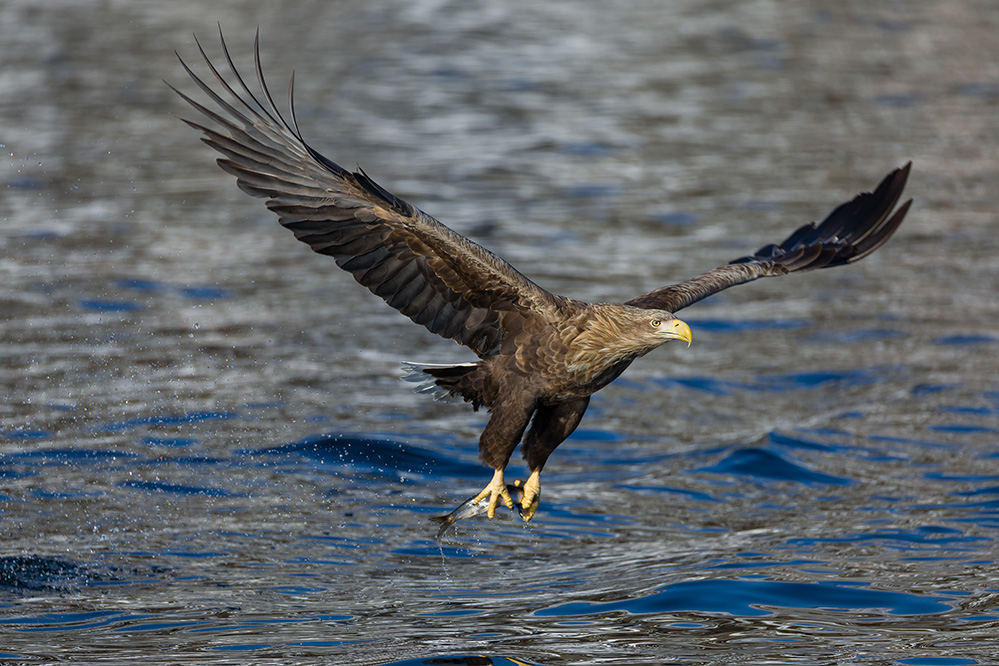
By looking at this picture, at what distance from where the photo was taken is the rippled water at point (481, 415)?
7.11m

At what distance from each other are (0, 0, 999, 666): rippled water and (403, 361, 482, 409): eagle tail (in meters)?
1.10

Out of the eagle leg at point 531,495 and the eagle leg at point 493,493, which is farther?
the eagle leg at point 531,495

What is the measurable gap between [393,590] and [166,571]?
1.25m

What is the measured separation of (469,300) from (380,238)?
1.77 feet

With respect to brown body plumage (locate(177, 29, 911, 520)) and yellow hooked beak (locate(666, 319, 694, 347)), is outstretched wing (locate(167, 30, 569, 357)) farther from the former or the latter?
yellow hooked beak (locate(666, 319, 694, 347))

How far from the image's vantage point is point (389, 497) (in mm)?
8984

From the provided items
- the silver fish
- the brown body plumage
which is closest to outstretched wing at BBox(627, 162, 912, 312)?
the brown body plumage

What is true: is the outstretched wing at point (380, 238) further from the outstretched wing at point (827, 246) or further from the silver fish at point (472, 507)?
the outstretched wing at point (827, 246)

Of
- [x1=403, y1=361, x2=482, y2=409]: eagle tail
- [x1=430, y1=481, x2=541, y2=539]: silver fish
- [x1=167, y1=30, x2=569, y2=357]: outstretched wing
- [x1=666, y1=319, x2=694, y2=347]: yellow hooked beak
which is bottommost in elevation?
[x1=430, y1=481, x2=541, y2=539]: silver fish

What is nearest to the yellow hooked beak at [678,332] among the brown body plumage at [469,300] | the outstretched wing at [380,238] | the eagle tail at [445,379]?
the brown body plumage at [469,300]

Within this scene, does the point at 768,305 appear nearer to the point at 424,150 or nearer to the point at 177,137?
the point at 424,150

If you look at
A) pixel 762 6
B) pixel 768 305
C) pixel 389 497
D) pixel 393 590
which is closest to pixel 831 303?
pixel 768 305

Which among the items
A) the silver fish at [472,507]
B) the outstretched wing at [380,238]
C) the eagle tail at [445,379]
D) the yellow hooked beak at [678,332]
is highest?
the outstretched wing at [380,238]

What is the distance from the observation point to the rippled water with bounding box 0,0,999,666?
7109mm
